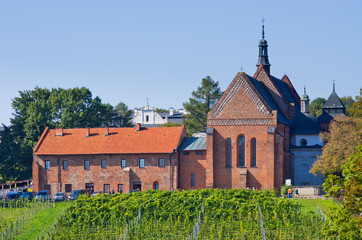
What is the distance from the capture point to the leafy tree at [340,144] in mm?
58312

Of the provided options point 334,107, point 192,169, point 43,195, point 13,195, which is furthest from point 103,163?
point 334,107

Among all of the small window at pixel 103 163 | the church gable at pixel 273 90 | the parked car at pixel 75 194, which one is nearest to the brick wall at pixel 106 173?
the small window at pixel 103 163

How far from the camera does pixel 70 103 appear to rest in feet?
266

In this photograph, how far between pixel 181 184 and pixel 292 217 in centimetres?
2512

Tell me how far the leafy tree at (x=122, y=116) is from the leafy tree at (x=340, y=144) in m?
45.7

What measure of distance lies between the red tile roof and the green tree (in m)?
7.68

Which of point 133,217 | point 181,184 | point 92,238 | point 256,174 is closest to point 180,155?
point 181,184

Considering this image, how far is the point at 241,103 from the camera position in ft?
215

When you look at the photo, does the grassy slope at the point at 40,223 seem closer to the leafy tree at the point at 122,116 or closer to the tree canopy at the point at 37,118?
the tree canopy at the point at 37,118

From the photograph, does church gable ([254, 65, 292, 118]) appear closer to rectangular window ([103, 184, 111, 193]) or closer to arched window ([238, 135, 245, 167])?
arched window ([238, 135, 245, 167])

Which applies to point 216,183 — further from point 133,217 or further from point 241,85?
point 133,217

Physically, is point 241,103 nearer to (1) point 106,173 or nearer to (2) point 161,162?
(2) point 161,162

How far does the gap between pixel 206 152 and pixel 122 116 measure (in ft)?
143

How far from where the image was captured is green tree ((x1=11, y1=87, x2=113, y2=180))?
262ft
